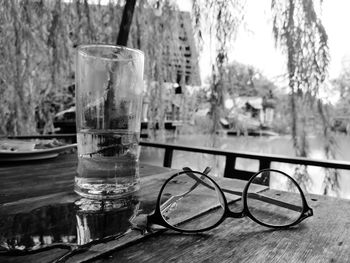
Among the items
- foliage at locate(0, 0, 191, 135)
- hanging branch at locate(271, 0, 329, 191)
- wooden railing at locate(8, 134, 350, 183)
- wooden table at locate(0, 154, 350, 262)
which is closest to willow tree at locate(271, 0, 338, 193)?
hanging branch at locate(271, 0, 329, 191)

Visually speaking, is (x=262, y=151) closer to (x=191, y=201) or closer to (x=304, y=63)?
(x=304, y=63)

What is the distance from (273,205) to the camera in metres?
0.41

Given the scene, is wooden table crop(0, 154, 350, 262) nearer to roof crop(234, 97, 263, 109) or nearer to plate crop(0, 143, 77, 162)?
plate crop(0, 143, 77, 162)

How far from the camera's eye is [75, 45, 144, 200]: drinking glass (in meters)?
0.40

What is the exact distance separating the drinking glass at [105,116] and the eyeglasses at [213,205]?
8 cm

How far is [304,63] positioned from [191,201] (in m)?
0.98

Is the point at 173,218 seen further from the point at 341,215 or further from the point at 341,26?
the point at 341,26

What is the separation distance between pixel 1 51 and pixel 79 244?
4.99 ft

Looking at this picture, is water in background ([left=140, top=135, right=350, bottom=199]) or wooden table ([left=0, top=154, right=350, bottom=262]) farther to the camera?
water in background ([left=140, top=135, right=350, bottom=199])

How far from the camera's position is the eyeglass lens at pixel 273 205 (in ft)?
1.17

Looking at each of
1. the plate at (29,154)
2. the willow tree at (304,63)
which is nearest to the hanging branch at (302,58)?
the willow tree at (304,63)

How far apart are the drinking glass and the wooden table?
0.04 meters

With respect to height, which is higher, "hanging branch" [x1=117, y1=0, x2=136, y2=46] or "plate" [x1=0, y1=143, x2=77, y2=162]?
"hanging branch" [x1=117, y1=0, x2=136, y2=46]

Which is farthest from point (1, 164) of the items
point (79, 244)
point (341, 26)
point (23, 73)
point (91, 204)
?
point (341, 26)
